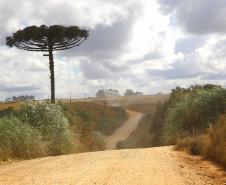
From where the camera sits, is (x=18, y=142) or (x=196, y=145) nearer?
(x=196, y=145)

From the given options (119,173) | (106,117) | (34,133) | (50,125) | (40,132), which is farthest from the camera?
(106,117)

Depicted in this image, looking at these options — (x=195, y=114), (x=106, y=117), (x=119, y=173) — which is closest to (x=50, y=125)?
(x=195, y=114)

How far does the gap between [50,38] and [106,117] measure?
39898 mm

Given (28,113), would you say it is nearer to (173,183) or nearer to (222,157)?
(222,157)

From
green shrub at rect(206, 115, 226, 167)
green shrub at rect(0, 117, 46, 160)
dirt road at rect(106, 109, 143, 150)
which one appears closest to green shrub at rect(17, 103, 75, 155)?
green shrub at rect(0, 117, 46, 160)

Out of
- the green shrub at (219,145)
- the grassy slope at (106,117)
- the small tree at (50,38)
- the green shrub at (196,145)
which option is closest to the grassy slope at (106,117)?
the grassy slope at (106,117)

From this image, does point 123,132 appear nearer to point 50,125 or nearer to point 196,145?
point 50,125

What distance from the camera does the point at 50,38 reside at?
136ft

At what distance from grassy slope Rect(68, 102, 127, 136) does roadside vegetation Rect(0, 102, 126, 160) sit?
3071 centimetres

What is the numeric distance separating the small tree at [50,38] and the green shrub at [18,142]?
14.7 meters

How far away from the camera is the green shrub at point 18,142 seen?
2291 centimetres

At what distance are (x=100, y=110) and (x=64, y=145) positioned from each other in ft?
184

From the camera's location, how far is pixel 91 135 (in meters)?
40.2

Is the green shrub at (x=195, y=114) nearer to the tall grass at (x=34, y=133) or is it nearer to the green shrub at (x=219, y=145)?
the tall grass at (x=34, y=133)
